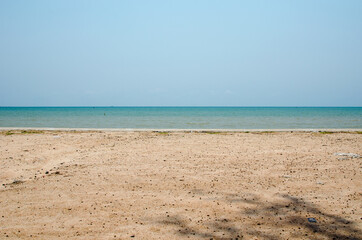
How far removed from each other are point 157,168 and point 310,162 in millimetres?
4516

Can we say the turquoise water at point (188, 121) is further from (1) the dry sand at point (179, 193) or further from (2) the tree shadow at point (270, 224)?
(2) the tree shadow at point (270, 224)

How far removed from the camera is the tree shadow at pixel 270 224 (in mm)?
4102

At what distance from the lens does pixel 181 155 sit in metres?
9.37

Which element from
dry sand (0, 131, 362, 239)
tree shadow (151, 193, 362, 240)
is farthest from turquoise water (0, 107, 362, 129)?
tree shadow (151, 193, 362, 240)

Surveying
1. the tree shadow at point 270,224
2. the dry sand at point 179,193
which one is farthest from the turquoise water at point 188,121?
the tree shadow at point 270,224

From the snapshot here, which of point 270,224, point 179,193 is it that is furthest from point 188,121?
point 270,224

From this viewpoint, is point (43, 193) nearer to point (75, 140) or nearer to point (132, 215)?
point (132, 215)

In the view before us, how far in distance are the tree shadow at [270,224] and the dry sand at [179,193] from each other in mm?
15

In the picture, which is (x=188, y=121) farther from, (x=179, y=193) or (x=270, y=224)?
(x=270, y=224)

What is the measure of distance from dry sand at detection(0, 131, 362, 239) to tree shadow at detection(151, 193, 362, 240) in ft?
0.05

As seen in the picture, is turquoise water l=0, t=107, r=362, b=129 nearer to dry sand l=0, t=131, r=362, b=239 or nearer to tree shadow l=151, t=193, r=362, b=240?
dry sand l=0, t=131, r=362, b=239

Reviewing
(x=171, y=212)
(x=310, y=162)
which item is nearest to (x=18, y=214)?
(x=171, y=212)

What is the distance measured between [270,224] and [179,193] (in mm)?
1992

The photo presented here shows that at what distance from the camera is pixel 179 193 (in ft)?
19.1
